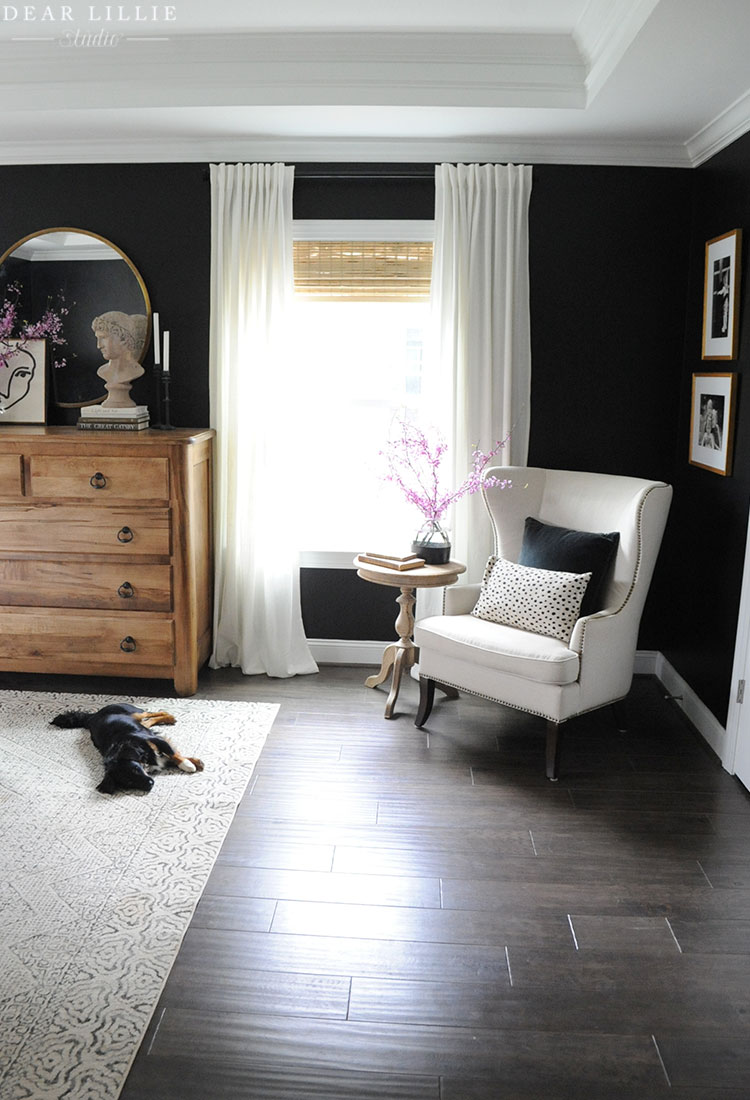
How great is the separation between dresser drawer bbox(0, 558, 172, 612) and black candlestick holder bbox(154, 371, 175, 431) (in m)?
0.69

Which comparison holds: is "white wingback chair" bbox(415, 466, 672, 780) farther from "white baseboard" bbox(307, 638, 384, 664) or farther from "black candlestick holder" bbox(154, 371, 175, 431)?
"black candlestick holder" bbox(154, 371, 175, 431)

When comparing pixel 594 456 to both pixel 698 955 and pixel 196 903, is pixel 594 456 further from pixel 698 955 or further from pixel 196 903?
pixel 196 903

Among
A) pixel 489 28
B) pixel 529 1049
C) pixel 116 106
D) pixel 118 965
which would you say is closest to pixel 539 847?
pixel 529 1049

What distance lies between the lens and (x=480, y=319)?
13.8 feet

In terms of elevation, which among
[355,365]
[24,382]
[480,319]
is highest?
[480,319]

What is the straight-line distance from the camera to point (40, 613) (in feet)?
13.5

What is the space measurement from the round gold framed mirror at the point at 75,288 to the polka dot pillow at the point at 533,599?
203 centimetres

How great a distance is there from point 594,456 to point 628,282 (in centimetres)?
81

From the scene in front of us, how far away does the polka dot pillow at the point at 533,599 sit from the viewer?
3.58m

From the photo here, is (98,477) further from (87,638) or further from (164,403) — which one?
(87,638)

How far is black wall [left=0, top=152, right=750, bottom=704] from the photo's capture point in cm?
420

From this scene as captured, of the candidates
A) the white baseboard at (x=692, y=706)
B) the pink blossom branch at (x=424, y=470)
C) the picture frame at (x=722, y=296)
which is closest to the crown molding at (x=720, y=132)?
the picture frame at (x=722, y=296)

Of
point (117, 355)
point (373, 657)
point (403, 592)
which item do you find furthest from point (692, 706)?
point (117, 355)

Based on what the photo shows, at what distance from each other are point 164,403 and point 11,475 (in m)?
0.75
